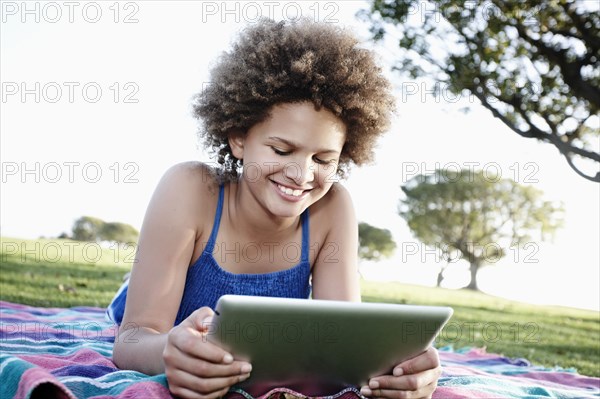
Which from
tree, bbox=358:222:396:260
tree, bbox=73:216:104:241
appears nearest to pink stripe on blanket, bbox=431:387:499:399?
tree, bbox=73:216:104:241

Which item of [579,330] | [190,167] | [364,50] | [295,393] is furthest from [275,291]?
[579,330]

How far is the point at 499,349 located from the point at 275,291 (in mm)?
4540

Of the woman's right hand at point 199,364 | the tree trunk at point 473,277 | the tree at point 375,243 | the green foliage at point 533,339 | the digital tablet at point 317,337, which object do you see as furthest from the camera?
the tree at point 375,243

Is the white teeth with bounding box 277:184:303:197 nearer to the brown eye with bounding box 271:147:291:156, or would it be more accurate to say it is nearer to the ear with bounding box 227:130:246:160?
the brown eye with bounding box 271:147:291:156

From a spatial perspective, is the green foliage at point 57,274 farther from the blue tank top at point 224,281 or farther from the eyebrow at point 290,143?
the eyebrow at point 290,143

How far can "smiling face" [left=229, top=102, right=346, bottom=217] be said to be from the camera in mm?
2367

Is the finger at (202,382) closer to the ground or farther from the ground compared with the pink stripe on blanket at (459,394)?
farther from the ground

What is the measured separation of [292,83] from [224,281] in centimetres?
91

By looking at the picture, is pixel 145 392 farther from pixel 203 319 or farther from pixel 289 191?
pixel 289 191

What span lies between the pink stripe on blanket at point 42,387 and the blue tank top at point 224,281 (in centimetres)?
106

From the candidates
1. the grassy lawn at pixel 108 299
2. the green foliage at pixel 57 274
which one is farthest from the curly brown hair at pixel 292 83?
the grassy lawn at pixel 108 299

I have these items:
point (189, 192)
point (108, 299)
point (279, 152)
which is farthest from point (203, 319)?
point (108, 299)

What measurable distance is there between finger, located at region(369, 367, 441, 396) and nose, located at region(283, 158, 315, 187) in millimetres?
794

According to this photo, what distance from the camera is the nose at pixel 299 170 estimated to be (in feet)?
7.74
